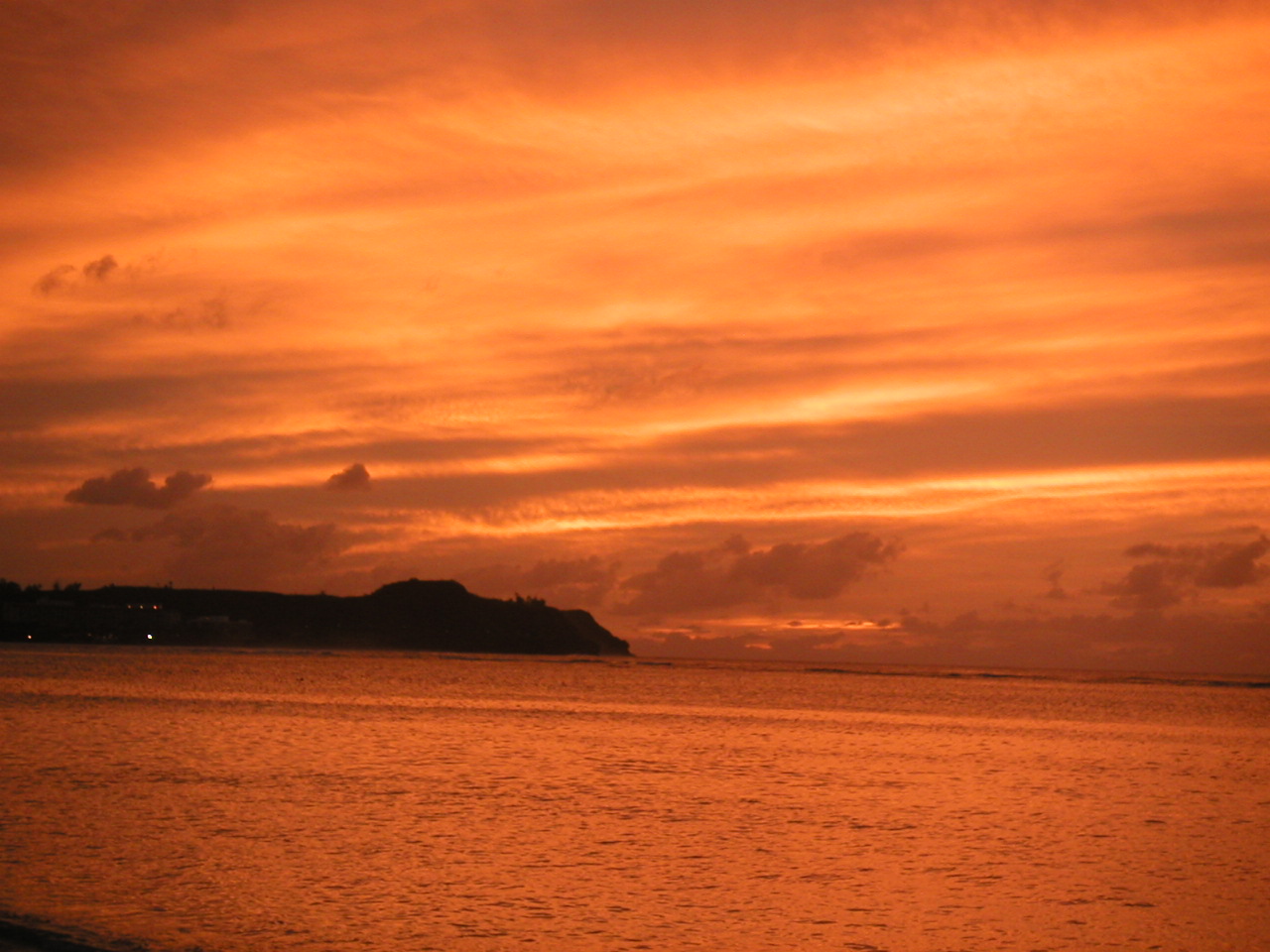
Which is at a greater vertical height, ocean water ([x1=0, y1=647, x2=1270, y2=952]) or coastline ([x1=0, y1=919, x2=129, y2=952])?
coastline ([x1=0, y1=919, x2=129, y2=952])

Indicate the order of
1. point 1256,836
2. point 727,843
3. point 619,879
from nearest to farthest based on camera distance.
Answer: point 619,879 < point 727,843 < point 1256,836

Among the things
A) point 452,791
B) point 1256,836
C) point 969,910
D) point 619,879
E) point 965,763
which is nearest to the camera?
point 969,910

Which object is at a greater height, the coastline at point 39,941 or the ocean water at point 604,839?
the coastline at point 39,941

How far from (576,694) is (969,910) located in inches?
4778

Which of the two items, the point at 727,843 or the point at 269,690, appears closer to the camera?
the point at 727,843

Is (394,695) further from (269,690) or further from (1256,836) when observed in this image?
(1256,836)

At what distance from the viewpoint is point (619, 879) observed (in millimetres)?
32312

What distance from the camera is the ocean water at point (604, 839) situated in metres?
27.1

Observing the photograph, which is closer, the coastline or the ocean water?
the coastline

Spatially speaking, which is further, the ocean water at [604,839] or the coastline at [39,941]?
the ocean water at [604,839]

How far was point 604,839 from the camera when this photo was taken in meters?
38.2

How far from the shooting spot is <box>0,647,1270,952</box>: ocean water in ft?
89.0

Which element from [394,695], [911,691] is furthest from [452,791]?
[911,691]

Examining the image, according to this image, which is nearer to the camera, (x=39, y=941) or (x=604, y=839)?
(x=39, y=941)
